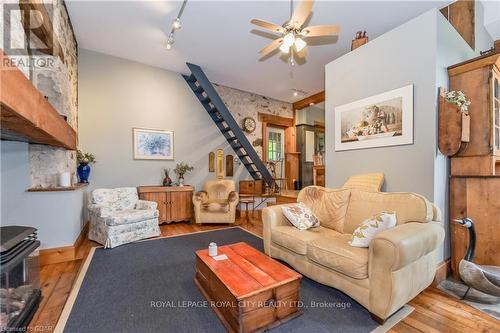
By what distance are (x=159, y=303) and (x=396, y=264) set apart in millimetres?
1934

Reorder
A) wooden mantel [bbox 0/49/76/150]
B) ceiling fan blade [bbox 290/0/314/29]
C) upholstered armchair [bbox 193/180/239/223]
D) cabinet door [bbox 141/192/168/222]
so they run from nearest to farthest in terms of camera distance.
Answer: wooden mantel [bbox 0/49/76/150]
ceiling fan blade [bbox 290/0/314/29]
cabinet door [bbox 141/192/168/222]
upholstered armchair [bbox 193/180/239/223]

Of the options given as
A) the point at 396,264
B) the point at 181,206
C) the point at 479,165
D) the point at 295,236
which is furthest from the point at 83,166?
the point at 479,165

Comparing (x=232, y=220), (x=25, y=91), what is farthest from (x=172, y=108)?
(x=25, y=91)

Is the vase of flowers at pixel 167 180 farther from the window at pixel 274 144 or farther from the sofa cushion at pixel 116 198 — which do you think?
the window at pixel 274 144

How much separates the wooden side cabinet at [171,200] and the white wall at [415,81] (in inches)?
130

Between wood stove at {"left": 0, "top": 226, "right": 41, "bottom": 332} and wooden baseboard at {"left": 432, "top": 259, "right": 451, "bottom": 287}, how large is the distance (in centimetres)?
352

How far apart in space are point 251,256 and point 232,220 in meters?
2.56

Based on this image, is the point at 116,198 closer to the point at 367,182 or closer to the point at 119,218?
the point at 119,218

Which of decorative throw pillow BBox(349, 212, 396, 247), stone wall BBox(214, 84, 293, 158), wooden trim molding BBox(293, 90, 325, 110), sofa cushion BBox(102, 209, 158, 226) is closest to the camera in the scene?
decorative throw pillow BBox(349, 212, 396, 247)

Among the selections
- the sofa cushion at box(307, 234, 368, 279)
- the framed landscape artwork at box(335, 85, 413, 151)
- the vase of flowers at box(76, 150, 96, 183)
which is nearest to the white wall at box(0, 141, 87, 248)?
the vase of flowers at box(76, 150, 96, 183)

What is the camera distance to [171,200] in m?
4.56

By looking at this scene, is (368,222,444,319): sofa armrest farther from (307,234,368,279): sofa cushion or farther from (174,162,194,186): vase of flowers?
(174,162,194,186): vase of flowers

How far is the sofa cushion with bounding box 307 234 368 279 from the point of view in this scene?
68.9 inches

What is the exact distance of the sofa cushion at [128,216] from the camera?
3.22 meters
